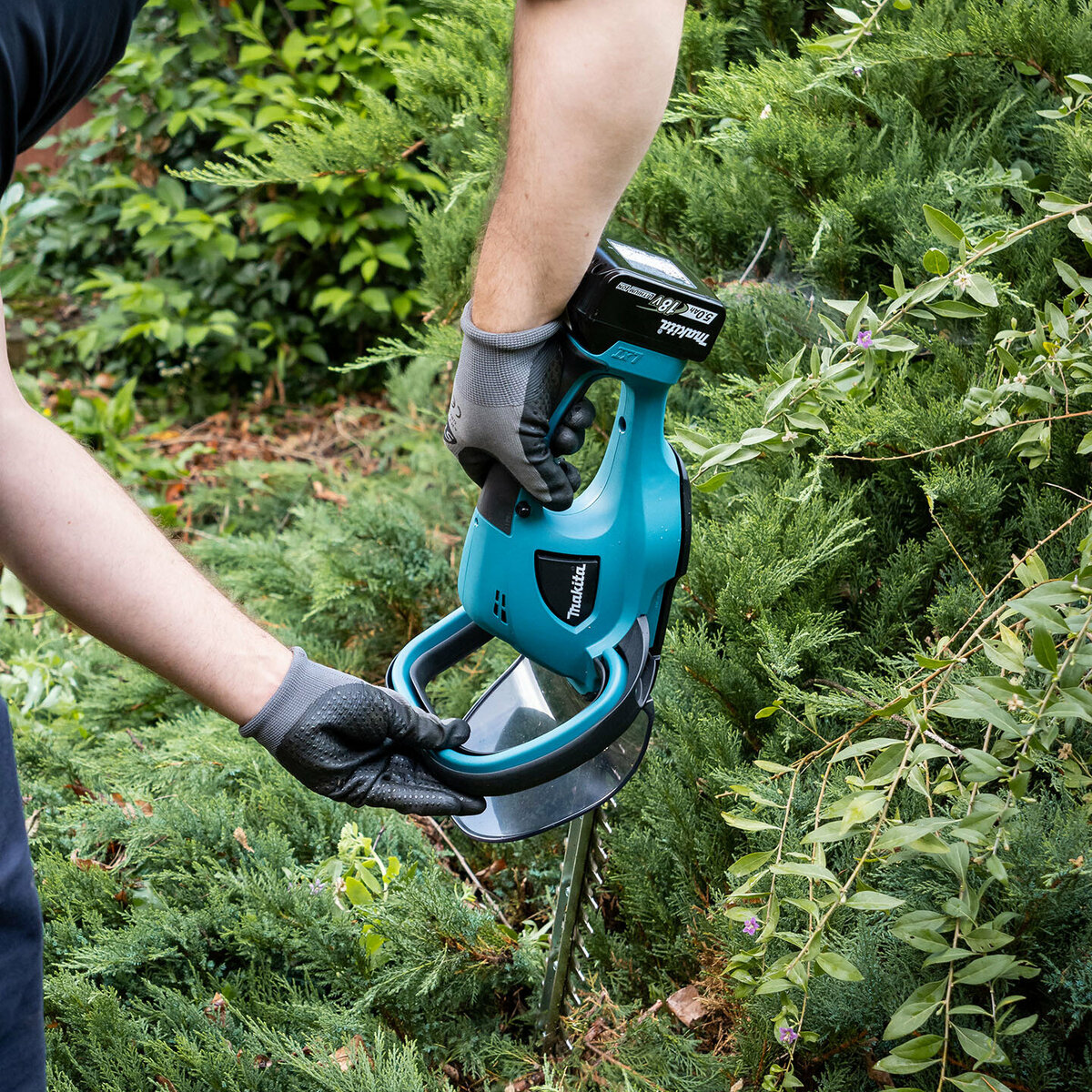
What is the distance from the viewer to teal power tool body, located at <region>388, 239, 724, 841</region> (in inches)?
51.9

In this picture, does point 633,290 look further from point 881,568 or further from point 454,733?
point 881,568

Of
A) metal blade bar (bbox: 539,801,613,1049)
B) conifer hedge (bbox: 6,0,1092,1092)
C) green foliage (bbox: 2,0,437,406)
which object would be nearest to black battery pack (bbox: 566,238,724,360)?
conifer hedge (bbox: 6,0,1092,1092)

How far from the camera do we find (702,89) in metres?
2.19

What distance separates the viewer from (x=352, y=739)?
131 cm

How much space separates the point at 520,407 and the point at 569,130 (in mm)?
Answer: 345

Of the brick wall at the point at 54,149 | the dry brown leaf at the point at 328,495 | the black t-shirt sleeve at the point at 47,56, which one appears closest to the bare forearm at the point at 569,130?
the black t-shirt sleeve at the point at 47,56

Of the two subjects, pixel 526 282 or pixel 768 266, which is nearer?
pixel 526 282

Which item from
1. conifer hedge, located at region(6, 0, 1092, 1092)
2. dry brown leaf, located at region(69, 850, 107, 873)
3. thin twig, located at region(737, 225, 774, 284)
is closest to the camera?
conifer hedge, located at region(6, 0, 1092, 1092)

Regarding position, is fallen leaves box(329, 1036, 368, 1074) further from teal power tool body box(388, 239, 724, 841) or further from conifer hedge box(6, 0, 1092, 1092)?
teal power tool body box(388, 239, 724, 841)

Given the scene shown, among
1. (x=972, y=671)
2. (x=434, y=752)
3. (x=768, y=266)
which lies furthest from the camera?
(x=768, y=266)

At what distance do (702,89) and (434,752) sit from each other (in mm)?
1607

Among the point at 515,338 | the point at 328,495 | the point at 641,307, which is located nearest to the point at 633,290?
the point at 641,307

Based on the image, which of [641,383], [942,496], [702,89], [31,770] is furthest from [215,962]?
[702,89]

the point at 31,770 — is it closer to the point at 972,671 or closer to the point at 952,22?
the point at 972,671
